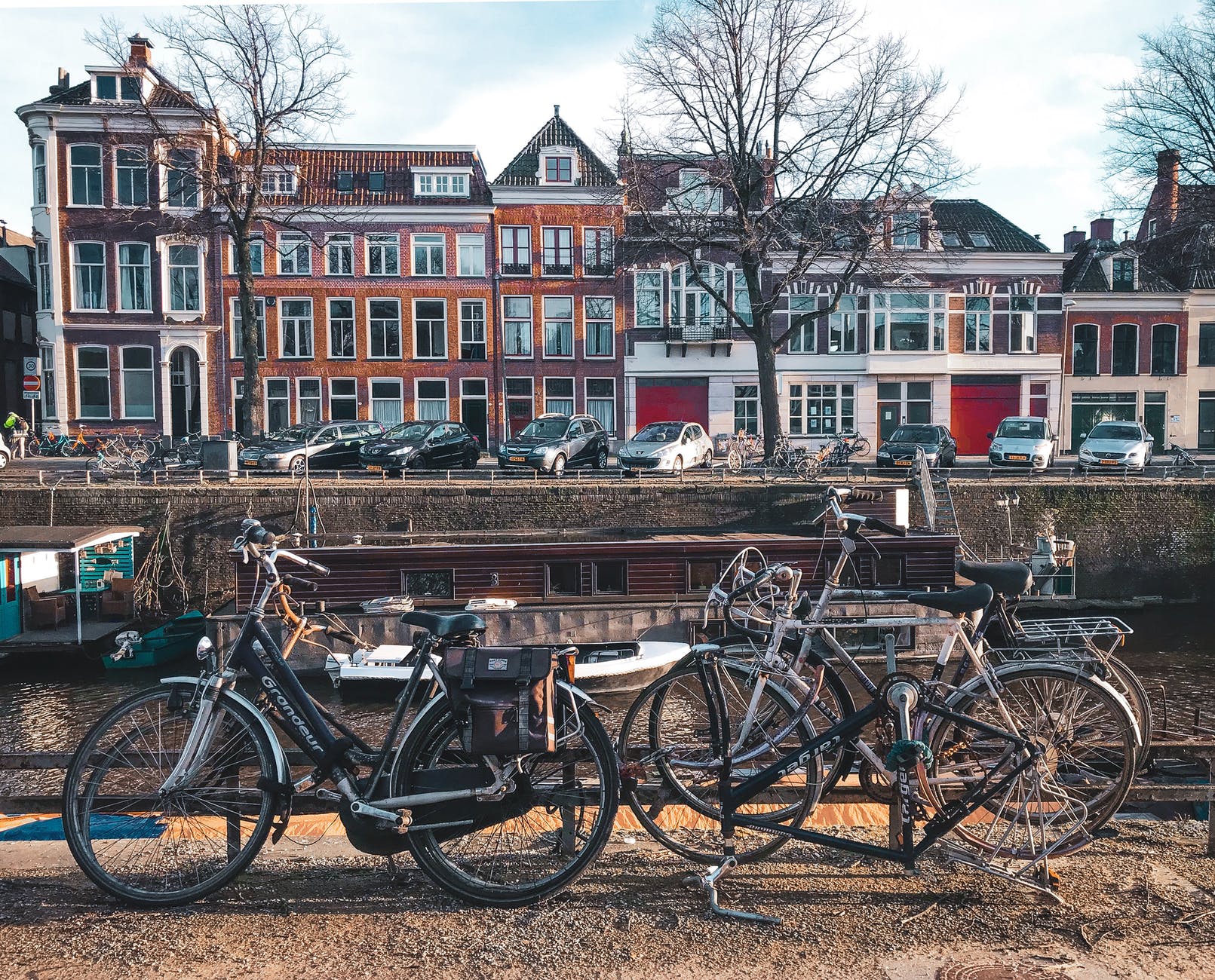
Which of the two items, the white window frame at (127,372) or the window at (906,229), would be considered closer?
the window at (906,229)

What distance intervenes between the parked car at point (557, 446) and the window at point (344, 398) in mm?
11704

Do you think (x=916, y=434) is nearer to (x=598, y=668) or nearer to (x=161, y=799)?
(x=598, y=668)

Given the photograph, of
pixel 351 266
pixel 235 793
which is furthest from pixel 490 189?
pixel 235 793

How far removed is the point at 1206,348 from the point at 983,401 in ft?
28.7

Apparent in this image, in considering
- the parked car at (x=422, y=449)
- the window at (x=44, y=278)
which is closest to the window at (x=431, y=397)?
the parked car at (x=422, y=449)

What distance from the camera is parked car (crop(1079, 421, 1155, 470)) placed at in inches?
1043

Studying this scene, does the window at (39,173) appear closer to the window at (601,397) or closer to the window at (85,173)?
the window at (85,173)

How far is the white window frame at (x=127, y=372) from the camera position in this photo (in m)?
35.4

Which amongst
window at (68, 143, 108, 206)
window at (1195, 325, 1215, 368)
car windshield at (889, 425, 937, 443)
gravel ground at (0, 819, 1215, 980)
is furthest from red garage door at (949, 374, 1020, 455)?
gravel ground at (0, 819, 1215, 980)

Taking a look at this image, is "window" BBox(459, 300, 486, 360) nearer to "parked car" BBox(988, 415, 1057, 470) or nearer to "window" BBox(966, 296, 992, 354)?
"window" BBox(966, 296, 992, 354)

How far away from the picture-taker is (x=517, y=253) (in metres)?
37.6

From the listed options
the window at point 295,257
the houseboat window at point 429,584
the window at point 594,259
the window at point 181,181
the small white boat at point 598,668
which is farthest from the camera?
the window at point 594,259

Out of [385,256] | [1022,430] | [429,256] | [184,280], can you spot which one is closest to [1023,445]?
[1022,430]

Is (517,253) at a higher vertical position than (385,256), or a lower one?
higher
